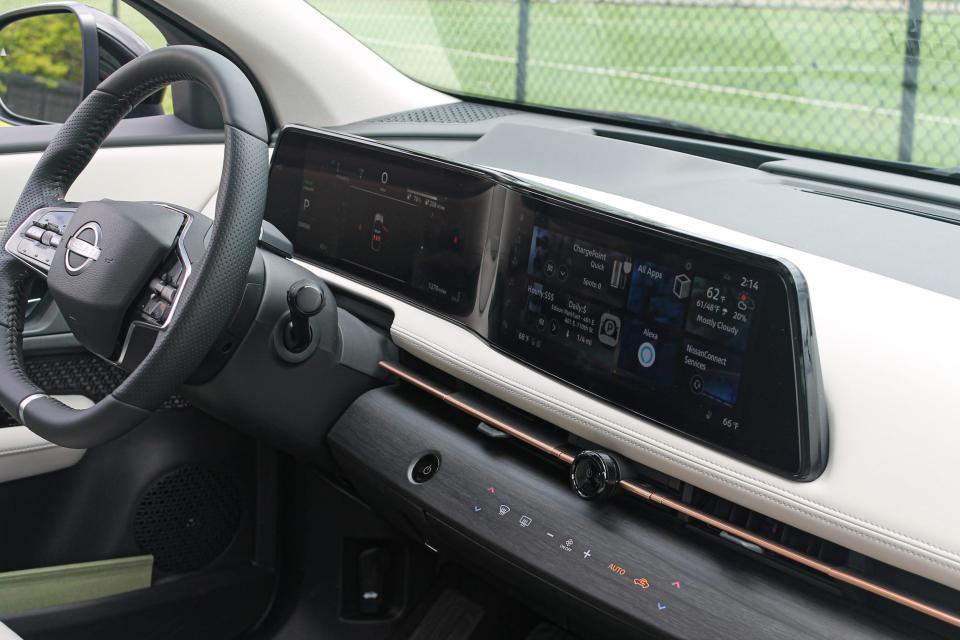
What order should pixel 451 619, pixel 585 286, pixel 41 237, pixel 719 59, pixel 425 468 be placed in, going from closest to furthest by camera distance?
pixel 585 286, pixel 41 237, pixel 425 468, pixel 451 619, pixel 719 59

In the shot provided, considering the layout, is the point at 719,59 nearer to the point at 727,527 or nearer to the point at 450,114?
the point at 450,114

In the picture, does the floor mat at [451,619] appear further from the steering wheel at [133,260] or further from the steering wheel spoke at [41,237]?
the steering wheel spoke at [41,237]

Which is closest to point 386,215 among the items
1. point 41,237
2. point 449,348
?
point 449,348

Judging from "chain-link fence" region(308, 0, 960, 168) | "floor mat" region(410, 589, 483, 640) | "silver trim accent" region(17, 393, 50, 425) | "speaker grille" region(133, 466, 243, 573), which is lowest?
"floor mat" region(410, 589, 483, 640)

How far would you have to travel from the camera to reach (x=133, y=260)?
4.41 feet

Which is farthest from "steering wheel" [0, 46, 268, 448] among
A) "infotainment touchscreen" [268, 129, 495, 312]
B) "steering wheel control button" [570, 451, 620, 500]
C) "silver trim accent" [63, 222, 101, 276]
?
"steering wheel control button" [570, 451, 620, 500]

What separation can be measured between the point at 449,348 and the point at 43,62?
1530 mm

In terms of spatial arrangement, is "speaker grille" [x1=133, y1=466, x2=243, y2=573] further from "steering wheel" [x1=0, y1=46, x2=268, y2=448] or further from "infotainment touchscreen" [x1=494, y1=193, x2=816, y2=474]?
"infotainment touchscreen" [x1=494, y1=193, x2=816, y2=474]

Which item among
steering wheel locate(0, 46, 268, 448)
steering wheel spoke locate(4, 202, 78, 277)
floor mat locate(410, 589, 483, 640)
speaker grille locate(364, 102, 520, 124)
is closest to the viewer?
steering wheel locate(0, 46, 268, 448)

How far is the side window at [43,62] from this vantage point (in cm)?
225

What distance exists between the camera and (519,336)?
1444 mm

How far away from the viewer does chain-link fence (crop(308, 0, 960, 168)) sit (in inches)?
66.2

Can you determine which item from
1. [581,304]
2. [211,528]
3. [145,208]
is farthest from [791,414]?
[211,528]

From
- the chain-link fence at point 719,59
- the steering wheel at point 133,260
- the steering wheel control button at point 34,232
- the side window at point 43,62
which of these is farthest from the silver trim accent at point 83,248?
the chain-link fence at point 719,59
